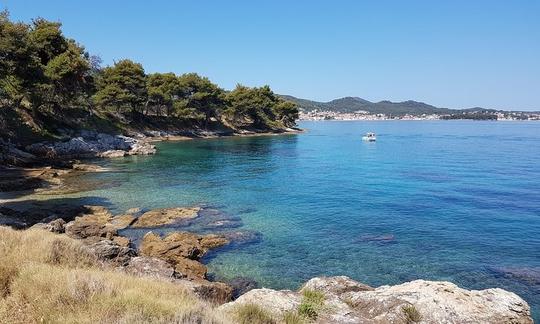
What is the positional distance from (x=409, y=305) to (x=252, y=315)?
447cm

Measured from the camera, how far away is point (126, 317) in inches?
272

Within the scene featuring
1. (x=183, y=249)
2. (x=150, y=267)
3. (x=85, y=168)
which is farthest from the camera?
(x=85, y=168)

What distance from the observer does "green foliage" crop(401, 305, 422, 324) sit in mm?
10672

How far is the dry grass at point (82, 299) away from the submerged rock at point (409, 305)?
7.26 feet

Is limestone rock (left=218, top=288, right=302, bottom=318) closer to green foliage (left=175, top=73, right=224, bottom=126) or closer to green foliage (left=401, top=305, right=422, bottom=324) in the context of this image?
green foliage (left=401, top=305, right=422, bottom=324)

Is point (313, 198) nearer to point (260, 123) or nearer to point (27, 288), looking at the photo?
point (27, 288)

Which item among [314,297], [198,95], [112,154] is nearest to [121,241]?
[314,297]

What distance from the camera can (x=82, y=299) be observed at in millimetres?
7926

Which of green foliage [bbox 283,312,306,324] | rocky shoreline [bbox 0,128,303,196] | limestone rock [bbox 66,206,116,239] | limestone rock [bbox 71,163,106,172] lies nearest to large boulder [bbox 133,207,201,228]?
limestone rock [bbox 66,206,116,239]

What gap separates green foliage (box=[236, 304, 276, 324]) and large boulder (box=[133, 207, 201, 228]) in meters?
20.1

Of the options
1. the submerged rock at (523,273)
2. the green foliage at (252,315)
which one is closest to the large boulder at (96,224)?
the green foliage at (252,315)

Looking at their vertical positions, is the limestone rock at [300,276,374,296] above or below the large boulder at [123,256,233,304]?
above

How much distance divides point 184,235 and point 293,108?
14313 cm

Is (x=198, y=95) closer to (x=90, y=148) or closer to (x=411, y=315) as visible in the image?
(x=90, y=148)
